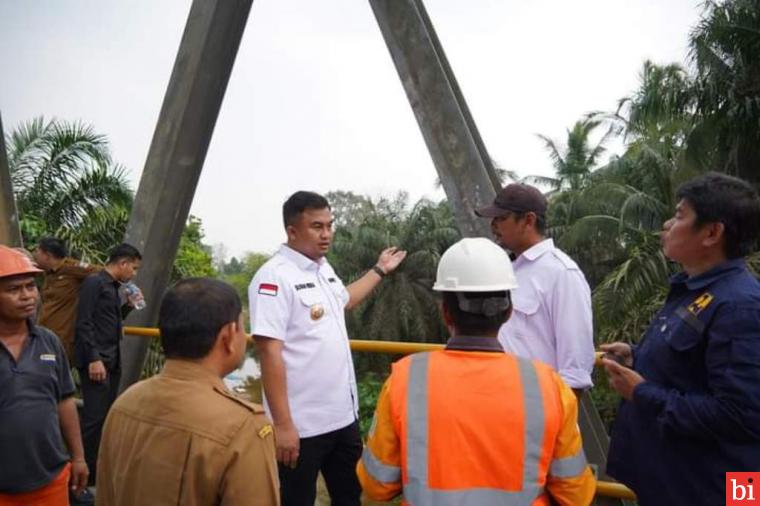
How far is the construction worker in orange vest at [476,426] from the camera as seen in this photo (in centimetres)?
145

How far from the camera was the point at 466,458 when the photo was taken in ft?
4.76

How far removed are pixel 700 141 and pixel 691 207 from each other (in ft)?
41.5

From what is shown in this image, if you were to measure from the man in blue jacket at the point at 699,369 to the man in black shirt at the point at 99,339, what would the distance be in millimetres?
3251

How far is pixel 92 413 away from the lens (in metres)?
4.09

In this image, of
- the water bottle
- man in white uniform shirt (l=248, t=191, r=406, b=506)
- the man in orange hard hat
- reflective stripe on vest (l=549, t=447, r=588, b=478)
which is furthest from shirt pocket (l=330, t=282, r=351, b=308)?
the water bottle

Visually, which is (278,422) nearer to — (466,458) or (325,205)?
(325,205)

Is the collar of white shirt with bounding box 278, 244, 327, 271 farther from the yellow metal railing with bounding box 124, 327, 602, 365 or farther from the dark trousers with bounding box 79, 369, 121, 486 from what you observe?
the dark trousers with bounding box 79, 369, 121, 486

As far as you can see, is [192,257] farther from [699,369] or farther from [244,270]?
[244,270]

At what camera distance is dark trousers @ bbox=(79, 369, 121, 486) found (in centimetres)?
404

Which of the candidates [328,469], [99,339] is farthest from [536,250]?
[99,339]

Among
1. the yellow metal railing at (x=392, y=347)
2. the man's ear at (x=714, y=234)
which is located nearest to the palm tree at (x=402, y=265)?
the yellow metal railing at (x=392, y=347)

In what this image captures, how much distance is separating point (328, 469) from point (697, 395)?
5.07 ft

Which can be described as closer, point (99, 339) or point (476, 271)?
point (476, 271)

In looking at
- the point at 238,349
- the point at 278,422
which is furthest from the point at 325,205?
the point at 238,349
